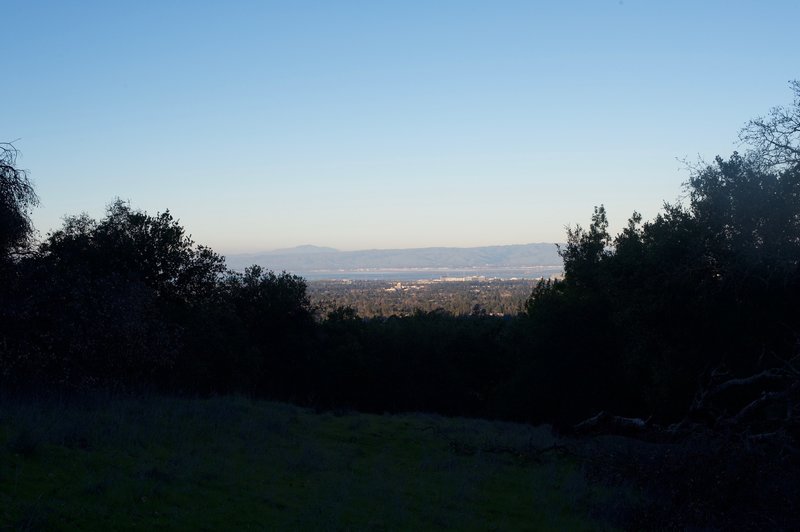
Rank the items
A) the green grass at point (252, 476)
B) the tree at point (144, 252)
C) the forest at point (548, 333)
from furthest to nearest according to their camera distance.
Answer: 1. the tree at point (144, 252)
2. the forest at point (548, 333)
3. the green grass at point (252, 476)

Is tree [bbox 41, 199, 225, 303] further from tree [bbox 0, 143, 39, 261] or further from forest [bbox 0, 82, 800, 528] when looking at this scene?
tree [bbox 0, 143, 39, 261]

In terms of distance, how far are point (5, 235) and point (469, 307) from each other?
8807 centimetres

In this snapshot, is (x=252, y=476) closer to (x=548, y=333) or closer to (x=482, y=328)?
(x=548, y=333)

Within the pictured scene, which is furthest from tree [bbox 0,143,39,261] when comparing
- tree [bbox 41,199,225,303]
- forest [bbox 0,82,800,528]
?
tree [bbox 41,199,225,303]

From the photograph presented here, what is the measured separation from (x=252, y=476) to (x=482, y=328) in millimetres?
31845

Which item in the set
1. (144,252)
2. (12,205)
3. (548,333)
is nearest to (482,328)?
(548,333)

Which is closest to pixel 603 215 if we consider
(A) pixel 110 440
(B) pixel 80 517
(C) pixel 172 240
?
(C) pixel 172 240

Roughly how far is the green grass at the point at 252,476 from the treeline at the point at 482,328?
12.4ft

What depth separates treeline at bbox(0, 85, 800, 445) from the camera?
16.2 meters

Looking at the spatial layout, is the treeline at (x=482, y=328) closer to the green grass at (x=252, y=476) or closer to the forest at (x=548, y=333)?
the forest at (x=548, y=333)

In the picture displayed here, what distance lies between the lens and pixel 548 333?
28734 millimetres

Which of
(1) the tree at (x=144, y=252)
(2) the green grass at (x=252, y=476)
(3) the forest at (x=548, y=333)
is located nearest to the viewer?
(2) the green grass at (x=252, y=476)

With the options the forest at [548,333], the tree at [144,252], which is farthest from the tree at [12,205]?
the tree at [144,252]

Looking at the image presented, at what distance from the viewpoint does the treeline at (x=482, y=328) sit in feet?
53.1
